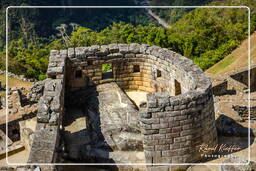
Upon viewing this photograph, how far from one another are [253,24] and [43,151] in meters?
32.0

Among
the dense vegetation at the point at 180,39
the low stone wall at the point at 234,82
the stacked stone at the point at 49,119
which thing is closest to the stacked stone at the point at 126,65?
the stacked stone at the point at 49,119

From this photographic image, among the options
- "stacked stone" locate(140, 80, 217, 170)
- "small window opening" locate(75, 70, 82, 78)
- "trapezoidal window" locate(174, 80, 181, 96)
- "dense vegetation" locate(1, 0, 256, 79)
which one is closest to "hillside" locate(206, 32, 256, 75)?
"dense vegetation" locate(1, 0, 256, 79)

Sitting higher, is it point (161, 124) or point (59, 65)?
point (59, 65)

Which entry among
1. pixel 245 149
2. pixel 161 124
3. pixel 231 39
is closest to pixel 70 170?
pixel 161 124

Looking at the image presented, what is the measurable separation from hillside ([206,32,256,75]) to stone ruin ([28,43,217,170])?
1426 cm

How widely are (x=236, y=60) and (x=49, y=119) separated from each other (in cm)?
2253

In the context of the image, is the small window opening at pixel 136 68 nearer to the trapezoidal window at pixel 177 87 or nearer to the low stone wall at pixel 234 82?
the trapezoidal window at pixel 177 87

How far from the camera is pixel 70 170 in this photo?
10852 millimetres

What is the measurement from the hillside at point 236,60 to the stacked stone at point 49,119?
55.2 feet

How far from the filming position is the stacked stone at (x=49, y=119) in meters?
9.50

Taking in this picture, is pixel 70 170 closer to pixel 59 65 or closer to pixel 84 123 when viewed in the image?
pixel 84 123

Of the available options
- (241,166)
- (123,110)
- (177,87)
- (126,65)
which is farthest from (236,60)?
(241,166)

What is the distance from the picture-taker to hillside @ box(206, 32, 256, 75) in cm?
2873

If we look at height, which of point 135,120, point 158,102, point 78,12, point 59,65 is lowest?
point 135,120
